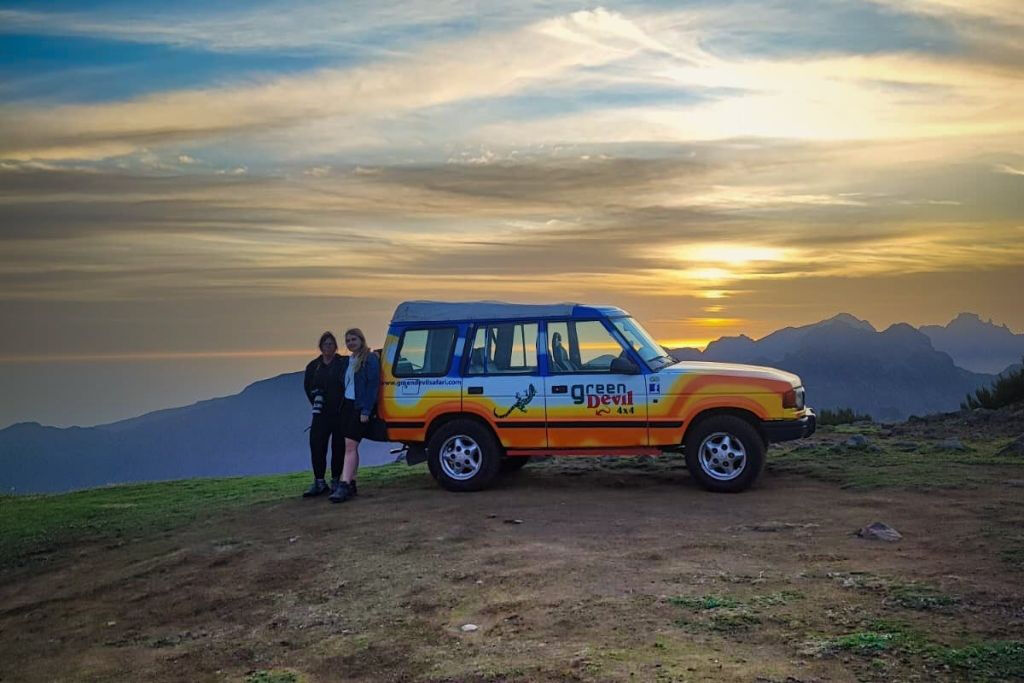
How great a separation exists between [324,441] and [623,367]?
414cm

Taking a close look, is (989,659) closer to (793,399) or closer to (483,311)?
(793,399)

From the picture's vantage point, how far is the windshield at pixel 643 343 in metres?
12.0

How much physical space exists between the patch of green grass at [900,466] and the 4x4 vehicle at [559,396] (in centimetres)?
134

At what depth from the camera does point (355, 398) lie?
1246 centimetres

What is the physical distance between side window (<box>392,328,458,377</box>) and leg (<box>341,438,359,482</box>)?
1065 millimetres

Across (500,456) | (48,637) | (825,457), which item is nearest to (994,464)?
(825,457)

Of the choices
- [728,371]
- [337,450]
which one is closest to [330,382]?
[337,450]

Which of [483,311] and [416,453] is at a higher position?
[483,311]

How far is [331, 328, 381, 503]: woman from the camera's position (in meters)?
12.4

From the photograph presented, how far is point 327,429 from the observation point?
504 inches

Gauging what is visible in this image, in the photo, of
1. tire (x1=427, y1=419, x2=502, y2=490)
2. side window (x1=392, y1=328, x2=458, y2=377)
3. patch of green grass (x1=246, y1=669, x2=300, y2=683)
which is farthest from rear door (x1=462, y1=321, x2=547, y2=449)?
patch of green grass (x1=246, y1=669, x2=300, y2=683)

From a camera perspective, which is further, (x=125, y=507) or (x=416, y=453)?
(x=125, y=507)

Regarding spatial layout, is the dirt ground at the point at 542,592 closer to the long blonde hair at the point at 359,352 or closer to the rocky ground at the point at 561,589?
the rocky ground at the point at 561,589

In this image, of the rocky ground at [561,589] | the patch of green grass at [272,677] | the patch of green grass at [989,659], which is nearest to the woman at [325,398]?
the rocky ground at [561,589]
